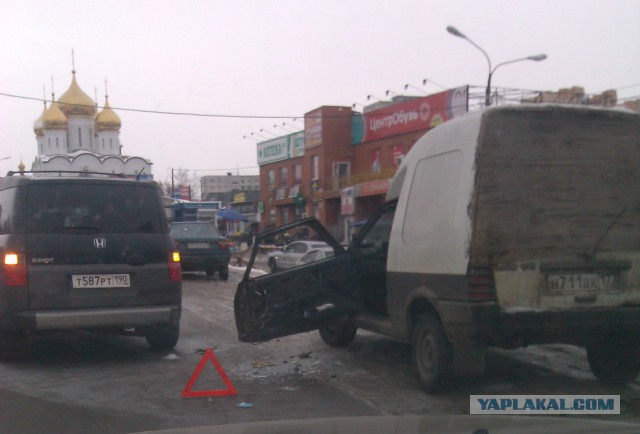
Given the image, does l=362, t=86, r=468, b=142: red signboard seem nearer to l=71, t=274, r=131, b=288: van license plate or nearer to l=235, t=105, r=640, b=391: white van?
l=71, t=274, r=131, b=288: van license plate

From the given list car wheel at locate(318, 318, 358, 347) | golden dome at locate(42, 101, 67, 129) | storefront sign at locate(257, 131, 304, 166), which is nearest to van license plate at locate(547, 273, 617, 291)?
car wheel at locate(318, 318, 358, 347)

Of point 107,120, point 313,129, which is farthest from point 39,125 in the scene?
point 313,129

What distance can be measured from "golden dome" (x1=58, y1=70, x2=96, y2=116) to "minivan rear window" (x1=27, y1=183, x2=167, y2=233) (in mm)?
57821

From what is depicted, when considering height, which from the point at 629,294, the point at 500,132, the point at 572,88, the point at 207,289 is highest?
the point at 572,88

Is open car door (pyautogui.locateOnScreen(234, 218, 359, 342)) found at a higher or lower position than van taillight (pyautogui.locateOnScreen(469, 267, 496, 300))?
lower

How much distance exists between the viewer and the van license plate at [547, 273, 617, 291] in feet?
18.0

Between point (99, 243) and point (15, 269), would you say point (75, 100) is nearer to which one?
point (99, 243)

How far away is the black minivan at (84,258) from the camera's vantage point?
7.15 meters

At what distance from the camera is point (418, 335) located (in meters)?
6.21

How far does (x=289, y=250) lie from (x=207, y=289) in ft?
19.4

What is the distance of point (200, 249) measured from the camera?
61.6ft

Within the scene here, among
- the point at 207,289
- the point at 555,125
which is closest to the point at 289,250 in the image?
the point at 207,289

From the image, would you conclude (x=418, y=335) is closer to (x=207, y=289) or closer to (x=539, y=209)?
(x=539, y=209)

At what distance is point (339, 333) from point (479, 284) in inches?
132
